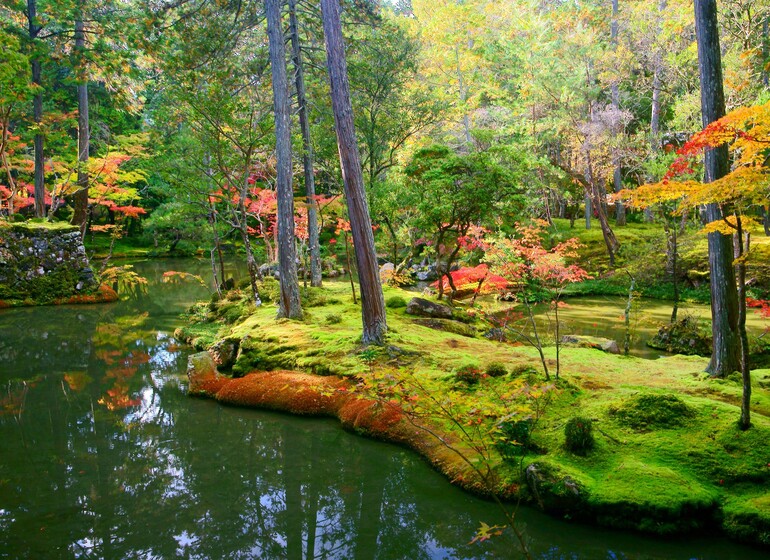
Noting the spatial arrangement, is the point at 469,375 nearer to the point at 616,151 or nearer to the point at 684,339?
the point at 684,339

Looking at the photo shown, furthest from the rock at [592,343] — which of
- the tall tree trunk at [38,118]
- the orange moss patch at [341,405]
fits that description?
the tall tree trunk at [38,118]

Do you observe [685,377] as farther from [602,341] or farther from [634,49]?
[634,49]

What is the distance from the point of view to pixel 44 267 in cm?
1419

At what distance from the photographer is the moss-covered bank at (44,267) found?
13.7 metres

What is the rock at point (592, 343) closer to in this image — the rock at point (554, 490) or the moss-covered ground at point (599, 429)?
the moss-covered ground at point (599, 429)

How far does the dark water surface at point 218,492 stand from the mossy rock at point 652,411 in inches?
46.1

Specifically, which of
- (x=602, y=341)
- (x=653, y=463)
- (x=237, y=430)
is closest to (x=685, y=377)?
(x=653, y=463)

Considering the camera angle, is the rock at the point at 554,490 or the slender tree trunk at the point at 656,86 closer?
the rock at the point at 554,490

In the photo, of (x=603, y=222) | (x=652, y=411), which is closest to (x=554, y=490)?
(x=652, y=411)

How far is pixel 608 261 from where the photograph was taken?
699 inches

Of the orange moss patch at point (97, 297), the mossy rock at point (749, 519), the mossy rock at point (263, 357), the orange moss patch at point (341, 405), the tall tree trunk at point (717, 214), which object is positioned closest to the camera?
the mossy rock at point (749, 519)

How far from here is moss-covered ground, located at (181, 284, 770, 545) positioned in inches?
148

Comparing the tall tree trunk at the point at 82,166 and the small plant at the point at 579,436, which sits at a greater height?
the tall tree trunk at the point at 82,166

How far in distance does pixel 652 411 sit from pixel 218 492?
4260mm
